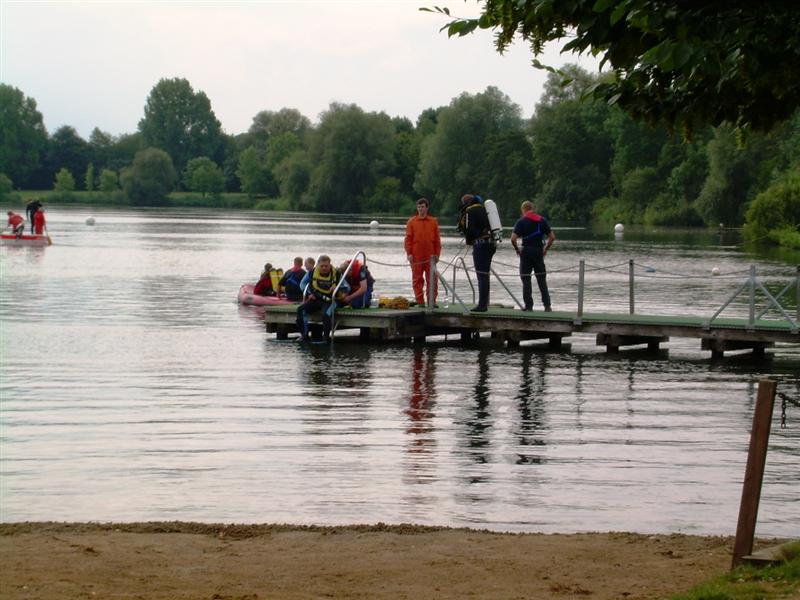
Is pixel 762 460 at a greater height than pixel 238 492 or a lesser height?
greater

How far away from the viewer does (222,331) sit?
27.1 m

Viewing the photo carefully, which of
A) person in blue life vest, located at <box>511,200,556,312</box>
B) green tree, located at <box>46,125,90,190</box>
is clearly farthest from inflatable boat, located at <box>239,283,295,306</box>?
green tree, located at <box>46,125,90,190</box>

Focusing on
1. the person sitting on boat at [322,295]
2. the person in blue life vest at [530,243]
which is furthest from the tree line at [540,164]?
the person sitting on boat at [322,295]

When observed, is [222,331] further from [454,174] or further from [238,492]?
[454,174]

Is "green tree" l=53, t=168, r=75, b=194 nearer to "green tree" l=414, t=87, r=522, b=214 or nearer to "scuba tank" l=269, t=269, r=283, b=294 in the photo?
"green tree" l=414, t=87, r=522, b=214

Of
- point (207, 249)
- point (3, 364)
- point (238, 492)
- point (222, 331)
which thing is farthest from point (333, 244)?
point (238, 492)

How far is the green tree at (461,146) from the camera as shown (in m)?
122

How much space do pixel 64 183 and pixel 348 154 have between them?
209 ft

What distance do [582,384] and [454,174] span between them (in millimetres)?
104231

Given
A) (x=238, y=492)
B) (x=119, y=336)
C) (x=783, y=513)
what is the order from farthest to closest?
1. (x=119, y=336)
2. (x=238, y=492)
3. (x=783, y=513)

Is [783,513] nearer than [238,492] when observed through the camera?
Yes

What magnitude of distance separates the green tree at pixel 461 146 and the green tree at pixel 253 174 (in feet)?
162

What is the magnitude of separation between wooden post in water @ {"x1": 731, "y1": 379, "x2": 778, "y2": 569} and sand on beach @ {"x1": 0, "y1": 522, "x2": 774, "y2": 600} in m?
0.33

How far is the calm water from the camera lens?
11.2 metres
